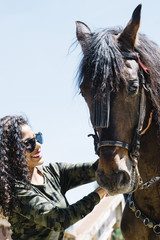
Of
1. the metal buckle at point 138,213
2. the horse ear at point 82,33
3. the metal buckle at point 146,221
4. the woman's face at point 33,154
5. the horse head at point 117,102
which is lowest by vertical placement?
the metal buckle at point 146,221

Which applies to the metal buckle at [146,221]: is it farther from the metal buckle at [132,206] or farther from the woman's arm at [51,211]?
the woman's arm at [51,211]

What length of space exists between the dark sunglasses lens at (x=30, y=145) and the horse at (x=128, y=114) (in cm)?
54

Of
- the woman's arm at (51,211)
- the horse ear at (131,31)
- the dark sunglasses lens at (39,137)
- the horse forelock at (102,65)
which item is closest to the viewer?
the horse forelock at (102,65)

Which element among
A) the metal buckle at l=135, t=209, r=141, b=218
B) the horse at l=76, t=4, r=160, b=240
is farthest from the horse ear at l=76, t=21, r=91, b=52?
the metal buckle at l=135, t=209, r=141, b=218

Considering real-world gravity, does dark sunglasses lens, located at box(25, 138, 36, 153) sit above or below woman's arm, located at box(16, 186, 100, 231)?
above

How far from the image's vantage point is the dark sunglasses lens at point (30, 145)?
352 cm

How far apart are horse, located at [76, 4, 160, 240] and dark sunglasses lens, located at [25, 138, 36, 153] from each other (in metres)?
0.54

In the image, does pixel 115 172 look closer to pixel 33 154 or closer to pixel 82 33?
pixel 33 154

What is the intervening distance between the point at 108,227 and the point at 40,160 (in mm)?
1815

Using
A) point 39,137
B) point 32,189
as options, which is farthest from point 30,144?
point 32,189

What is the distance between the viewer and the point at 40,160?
142 inches

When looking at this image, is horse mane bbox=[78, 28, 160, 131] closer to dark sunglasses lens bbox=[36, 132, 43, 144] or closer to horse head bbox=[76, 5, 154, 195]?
horse head bbox=[76, 5, 154, 195]

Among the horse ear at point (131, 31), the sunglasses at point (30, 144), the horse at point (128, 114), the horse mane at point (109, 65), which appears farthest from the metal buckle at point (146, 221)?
the horse ear at point (131, 31)

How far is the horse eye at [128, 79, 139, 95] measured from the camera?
3.04 m
